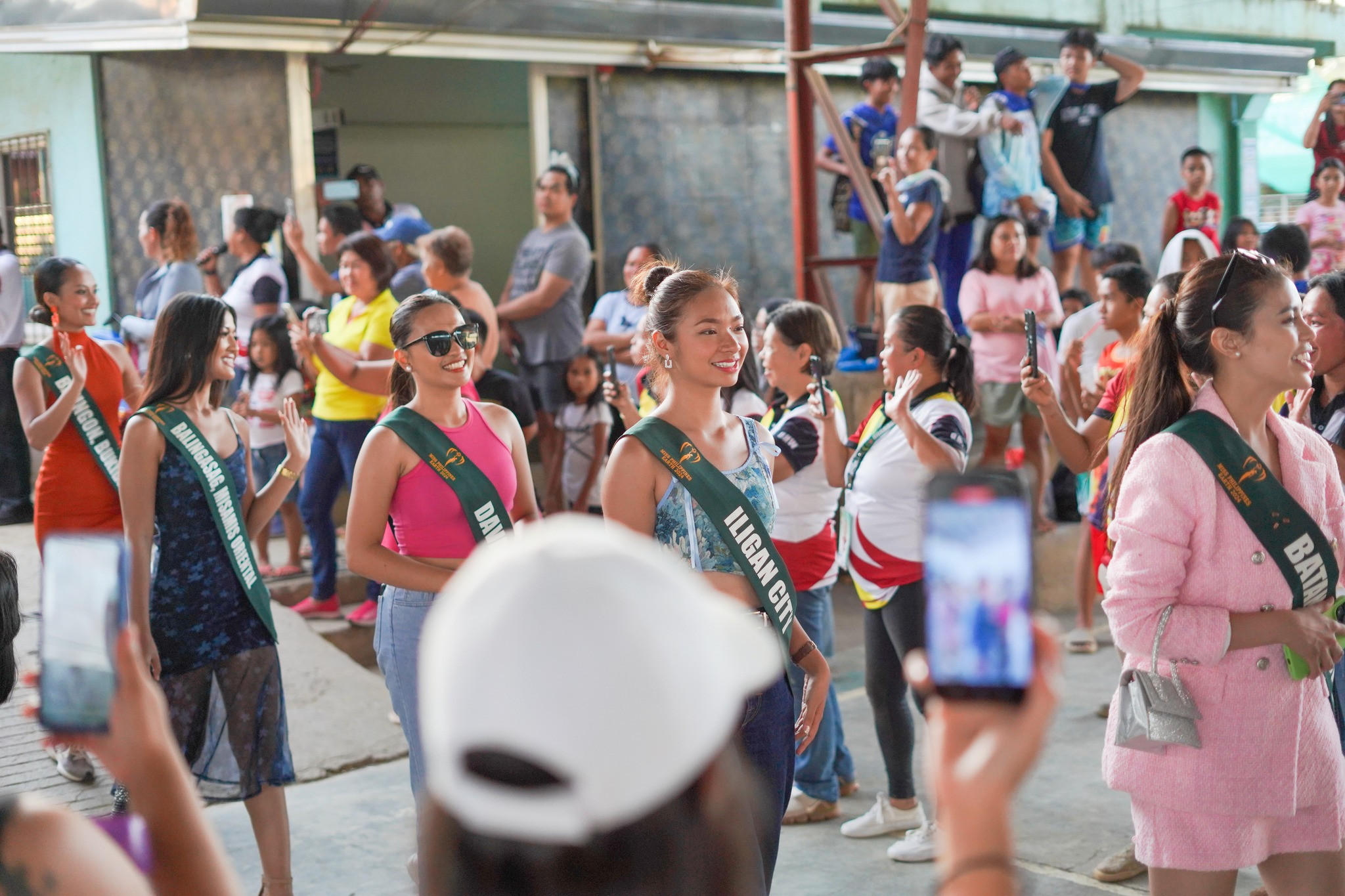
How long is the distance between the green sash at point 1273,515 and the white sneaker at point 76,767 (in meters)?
4.34

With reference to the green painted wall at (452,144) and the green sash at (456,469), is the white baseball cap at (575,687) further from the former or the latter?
the green painted wall at (452,144)

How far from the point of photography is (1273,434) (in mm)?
2881

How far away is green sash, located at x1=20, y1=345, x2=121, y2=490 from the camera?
4.75m

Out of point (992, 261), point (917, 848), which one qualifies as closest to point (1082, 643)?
point (992, 261)

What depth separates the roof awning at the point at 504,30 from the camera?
26.2ft

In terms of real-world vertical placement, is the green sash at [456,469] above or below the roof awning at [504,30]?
below

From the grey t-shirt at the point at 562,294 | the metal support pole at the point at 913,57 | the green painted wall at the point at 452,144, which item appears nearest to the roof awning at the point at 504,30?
the green painted wall at the point at 452,144

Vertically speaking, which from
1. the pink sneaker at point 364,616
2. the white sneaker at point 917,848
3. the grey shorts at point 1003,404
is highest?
the grey shorts at point 1003,404

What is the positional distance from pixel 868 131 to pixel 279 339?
432cm

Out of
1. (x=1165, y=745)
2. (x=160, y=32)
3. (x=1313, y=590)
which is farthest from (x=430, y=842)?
(x=160, y=32)

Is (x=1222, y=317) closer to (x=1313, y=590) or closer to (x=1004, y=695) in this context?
(x=1313, y=590)

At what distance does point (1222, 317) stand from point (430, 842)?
2.28m

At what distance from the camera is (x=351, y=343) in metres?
6.30

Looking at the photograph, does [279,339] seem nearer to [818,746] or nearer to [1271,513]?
[818,746]
